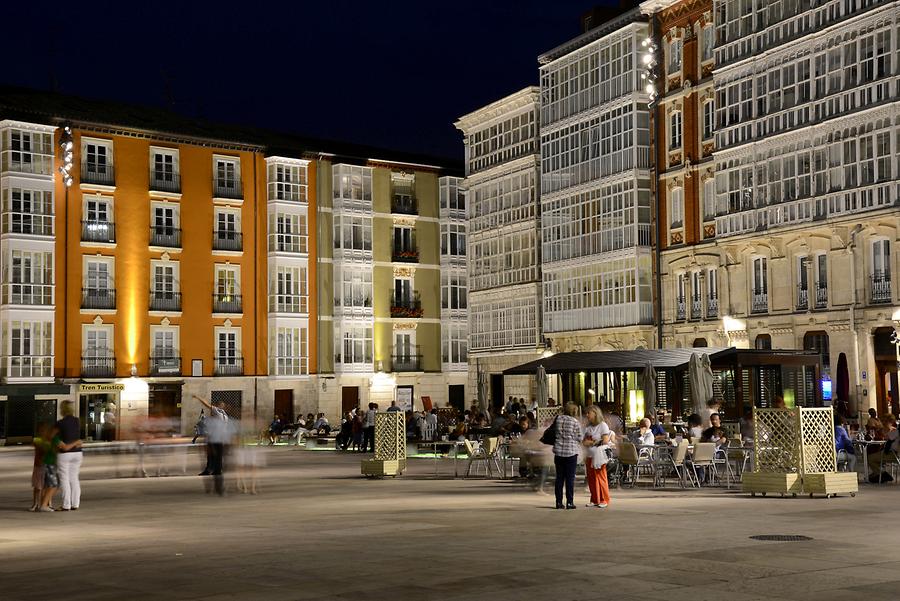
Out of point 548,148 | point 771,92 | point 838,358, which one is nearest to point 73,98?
point 548,148

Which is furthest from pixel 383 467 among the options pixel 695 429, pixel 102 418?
pixel 102 418

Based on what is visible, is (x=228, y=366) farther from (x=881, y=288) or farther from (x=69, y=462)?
(x=69, y=462)

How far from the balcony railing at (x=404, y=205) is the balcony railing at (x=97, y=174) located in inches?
692

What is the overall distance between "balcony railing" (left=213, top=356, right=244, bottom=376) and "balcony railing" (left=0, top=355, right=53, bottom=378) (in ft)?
30.3

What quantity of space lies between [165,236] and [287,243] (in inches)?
284

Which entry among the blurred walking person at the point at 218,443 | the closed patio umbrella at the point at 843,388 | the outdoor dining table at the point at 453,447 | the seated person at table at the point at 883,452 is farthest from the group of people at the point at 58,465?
the closed patio umbrella at the point at 843,388

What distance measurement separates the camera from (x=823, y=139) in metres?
44.3

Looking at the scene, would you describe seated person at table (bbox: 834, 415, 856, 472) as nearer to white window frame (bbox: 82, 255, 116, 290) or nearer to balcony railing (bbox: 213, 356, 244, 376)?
white window frame (bbox: 82, 255, 116, 290)

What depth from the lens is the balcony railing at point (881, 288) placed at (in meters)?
42.0

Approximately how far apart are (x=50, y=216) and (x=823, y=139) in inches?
1460

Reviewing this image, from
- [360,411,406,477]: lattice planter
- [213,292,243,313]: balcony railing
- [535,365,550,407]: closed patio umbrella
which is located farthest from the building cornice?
[360,411,406,477]: lattice planter

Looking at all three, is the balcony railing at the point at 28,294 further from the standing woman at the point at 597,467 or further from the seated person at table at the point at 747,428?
the standing woman at the point at 597,467

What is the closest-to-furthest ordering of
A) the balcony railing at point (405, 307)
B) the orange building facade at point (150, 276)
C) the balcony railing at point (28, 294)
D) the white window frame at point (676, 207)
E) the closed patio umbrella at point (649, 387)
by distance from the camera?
the closed patio umbrella at point (649, 387)
the white window frame at point (676, 207)
the balcony railing at point (28, 294)
the orange building facade at point (150, 276)
the balcony railing at point (405, 307)

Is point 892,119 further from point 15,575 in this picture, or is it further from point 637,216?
point 15,575
